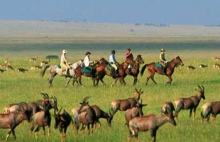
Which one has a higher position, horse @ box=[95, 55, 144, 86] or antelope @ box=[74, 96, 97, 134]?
horse @ box=[95, 55, 144, 86]

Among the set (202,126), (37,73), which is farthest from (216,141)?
(37,73)

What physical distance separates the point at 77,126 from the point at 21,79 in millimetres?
20302

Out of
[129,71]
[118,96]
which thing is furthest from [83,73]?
[118,96]

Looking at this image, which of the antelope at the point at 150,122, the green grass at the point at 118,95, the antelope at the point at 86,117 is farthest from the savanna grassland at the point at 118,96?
the antelope at the point at 150,122

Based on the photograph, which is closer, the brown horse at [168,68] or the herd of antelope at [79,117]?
the herd of antelope at [79,117]

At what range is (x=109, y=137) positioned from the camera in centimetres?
1684

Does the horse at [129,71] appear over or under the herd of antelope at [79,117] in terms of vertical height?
over

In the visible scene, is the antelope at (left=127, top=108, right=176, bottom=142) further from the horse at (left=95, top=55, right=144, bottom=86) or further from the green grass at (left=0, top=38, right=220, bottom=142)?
the horse at (left=95, top=55, right=144, bottom=86)

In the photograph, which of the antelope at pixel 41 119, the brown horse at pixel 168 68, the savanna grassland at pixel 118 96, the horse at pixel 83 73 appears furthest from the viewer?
the brown horse at pixel 168 68

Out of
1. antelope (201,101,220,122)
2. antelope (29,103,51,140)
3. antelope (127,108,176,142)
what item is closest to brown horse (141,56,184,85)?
antelope (201,101,220,122)

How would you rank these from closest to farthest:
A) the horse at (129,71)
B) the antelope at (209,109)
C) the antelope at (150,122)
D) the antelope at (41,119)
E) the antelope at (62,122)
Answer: the antelope at (150,122) → the antelope at (62,122) → the antelope at (41,119) → the antelope at (209,109) → the horse at (129,71)

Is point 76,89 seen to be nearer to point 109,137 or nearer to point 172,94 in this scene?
point 172,94

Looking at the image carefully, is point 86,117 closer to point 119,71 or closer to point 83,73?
point 119,71

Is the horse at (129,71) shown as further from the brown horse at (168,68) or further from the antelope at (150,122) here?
the antelope at (150,122)
